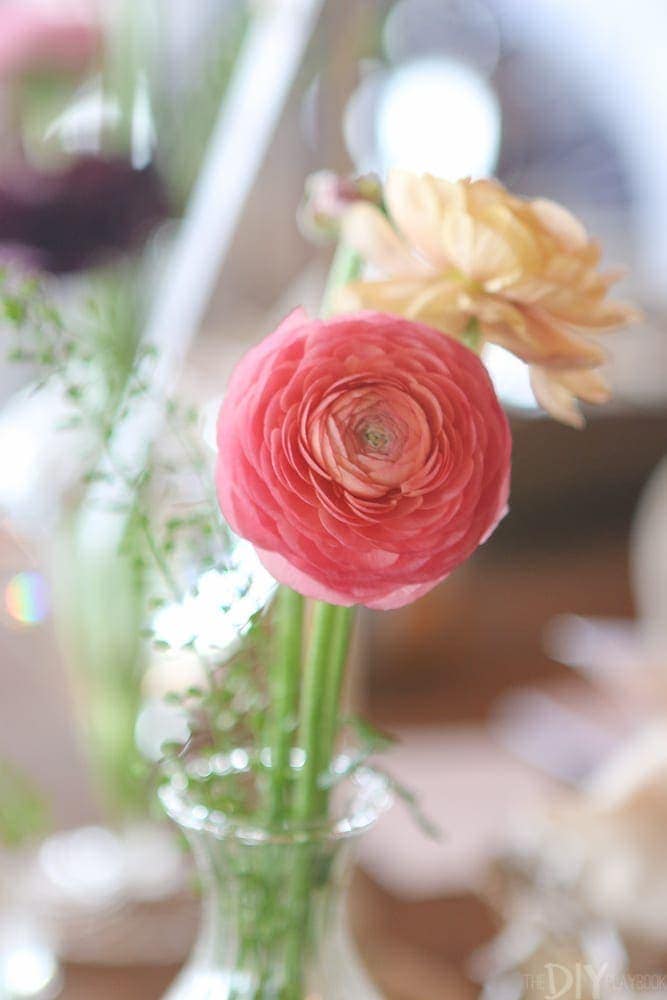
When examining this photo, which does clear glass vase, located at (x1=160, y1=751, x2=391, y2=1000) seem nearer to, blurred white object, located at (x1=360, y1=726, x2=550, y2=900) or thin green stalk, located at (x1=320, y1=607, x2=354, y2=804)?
thin green stalk, located at (x1=320, y1=607, x2=354, y2=804)

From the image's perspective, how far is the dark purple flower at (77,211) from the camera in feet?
1.71

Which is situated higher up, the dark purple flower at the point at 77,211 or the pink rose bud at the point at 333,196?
the dark purple flower at the point at 77,211

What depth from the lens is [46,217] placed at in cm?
53

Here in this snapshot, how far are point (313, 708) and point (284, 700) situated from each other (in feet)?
0.05

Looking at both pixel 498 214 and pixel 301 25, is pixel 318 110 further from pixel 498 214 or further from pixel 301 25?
pixel 498 214

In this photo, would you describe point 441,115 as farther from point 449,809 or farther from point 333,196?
point 333,196

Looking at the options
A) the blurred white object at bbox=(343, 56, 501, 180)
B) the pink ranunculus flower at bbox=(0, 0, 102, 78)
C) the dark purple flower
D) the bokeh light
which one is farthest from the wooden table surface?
the blurred white object at bbox=(343, 56, 501, 180)

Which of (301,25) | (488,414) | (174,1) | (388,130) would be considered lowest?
(488,414)

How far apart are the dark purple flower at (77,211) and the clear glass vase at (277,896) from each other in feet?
0.89

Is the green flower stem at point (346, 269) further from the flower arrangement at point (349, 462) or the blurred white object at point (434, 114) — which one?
the blurred white object at point (434, 114)

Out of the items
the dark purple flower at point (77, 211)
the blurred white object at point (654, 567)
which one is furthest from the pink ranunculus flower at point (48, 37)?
the blurred white object at point (654, 567)

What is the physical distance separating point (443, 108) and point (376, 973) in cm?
235

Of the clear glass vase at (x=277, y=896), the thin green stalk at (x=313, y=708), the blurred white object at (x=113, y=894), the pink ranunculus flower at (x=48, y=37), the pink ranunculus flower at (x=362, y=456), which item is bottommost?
the blurred white object at (x=113, y=894)

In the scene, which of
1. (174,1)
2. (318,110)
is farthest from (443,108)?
(318,110)
